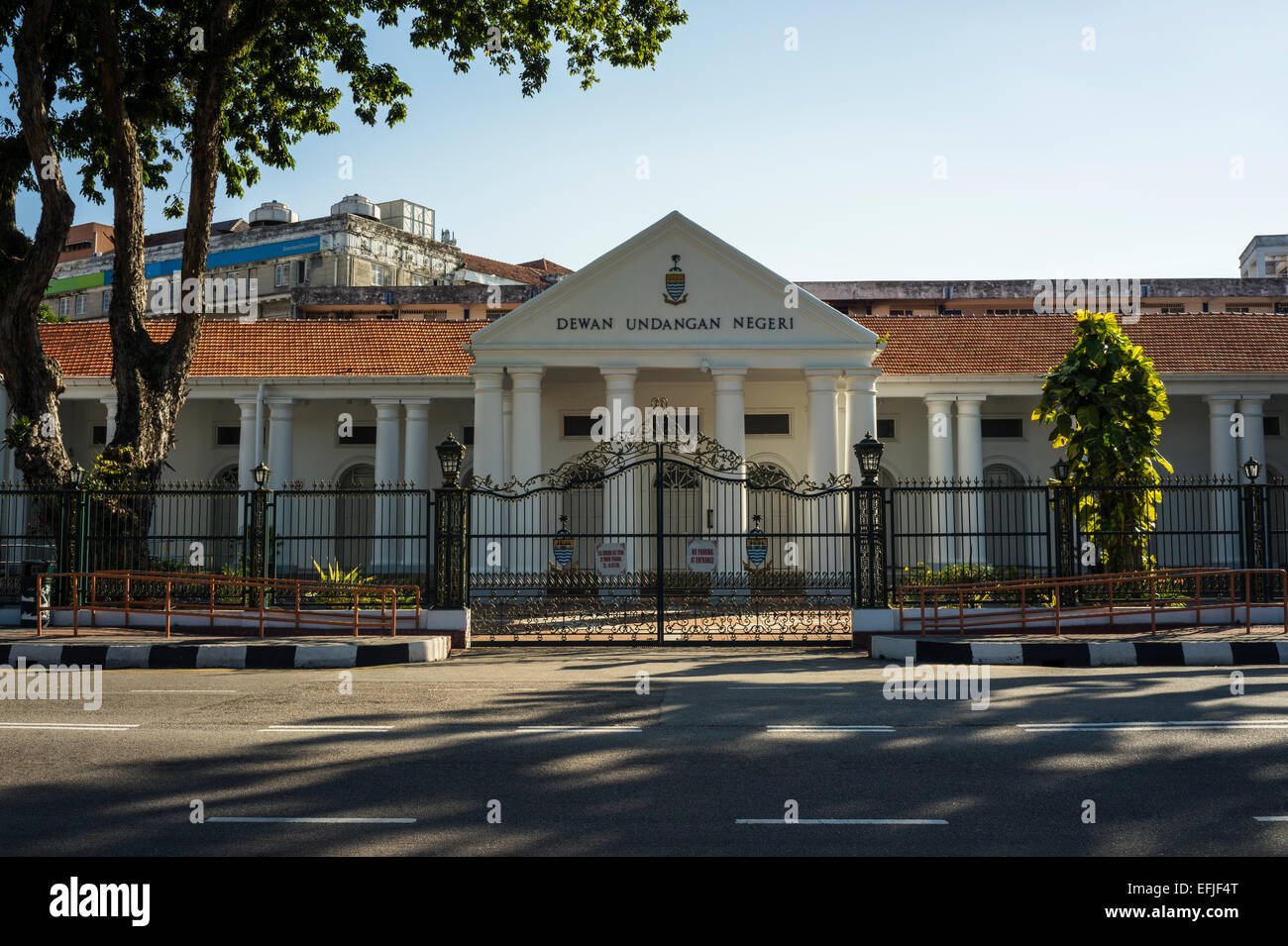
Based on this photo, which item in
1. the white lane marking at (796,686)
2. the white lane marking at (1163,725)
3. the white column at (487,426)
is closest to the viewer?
the white lane marking at (1163,725)

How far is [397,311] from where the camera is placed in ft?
156

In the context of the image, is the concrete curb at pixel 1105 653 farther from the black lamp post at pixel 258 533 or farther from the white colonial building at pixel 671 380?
the white colonial building at pixel 671 380

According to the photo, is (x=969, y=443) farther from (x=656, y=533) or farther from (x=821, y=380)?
(x=656, y=533)

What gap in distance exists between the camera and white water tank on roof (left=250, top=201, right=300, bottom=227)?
59.8 meters

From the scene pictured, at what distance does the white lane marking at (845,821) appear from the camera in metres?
4.79

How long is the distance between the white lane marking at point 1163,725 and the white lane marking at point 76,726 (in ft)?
20.8

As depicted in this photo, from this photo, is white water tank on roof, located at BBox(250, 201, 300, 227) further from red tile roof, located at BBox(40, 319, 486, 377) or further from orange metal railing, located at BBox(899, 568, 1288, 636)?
orange metal railing, located at BBox(899, 568, 1288, 636)

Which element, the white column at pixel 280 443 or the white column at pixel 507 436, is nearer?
the white column at pixel 507 436

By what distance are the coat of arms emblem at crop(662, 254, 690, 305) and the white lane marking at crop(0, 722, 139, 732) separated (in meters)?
16.3

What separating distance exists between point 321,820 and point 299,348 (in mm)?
23670

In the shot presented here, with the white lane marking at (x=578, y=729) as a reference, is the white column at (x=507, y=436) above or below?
above

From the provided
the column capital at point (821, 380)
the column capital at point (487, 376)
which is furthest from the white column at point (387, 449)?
the column capital at point (821, 380)
